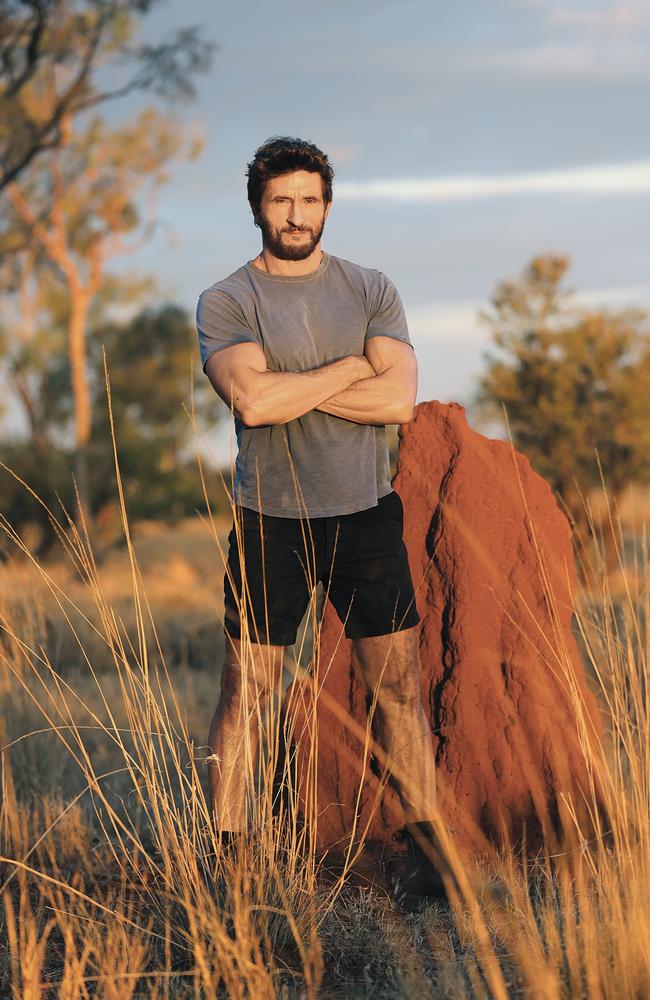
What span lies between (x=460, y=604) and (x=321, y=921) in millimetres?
1276

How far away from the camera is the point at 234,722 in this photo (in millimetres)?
3648

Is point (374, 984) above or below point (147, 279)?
below

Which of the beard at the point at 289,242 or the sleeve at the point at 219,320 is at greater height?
the beard at the point at 289,242

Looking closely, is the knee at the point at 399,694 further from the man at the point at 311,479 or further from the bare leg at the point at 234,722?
the bare leg at the point at 234,722

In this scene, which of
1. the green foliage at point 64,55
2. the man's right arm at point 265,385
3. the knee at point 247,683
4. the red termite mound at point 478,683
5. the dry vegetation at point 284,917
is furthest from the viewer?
the green foliage at point 64,55

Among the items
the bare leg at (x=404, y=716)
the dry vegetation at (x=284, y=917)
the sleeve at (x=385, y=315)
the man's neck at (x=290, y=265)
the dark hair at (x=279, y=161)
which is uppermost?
the dark hair at (x=279, y=161)

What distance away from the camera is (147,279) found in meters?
28.5

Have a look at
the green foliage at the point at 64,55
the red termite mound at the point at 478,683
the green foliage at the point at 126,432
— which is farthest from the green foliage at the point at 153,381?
the red termite mound at the point at 478,683

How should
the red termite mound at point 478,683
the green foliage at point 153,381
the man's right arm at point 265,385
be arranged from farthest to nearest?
the green foliage at point 153,381
the red termite mound at point 478,683
the man's right arm at point 265,385

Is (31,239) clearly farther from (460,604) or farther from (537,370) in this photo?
(460,604)

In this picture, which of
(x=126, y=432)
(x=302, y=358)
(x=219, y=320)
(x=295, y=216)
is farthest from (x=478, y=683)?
(x=126, y=432)

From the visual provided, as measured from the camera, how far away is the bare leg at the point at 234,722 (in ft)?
11.8

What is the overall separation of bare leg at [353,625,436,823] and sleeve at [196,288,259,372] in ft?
3.49

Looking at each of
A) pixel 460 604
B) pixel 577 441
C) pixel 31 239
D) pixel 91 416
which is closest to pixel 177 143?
pixel 31 239
